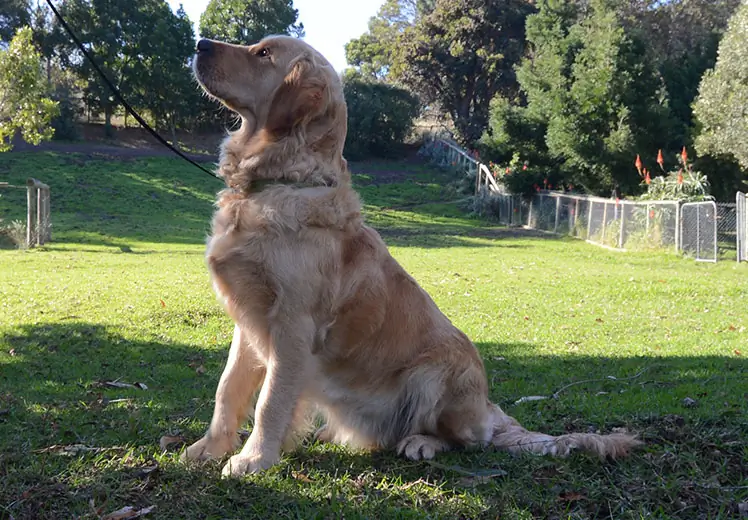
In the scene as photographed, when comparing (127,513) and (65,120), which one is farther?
(65,120)

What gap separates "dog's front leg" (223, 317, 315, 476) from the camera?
337 centimetres

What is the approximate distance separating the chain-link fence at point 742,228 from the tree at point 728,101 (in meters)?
5.26

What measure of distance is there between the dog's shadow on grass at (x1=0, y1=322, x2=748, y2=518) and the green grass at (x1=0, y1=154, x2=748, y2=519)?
0.01 metres

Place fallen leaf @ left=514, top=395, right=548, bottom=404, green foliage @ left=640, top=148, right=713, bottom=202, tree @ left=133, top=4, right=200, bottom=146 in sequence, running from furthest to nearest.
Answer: tree @ left=133, top=4, right=200, bottom=146, green foliage @ left=640, top=148, right=713, bottom=202, fallen leaf @ left=514, top=395, right=548, bottom=404

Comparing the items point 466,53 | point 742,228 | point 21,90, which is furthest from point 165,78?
point 742,228

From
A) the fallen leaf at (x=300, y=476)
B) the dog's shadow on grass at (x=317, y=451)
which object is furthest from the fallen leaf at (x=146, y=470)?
the fallen leaf at (x=300, y=476)

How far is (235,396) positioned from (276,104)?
164cm

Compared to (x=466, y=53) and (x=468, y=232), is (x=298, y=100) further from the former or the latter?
(x=466, y=53)

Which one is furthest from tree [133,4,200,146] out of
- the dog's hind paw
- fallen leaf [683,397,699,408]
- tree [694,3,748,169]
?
the dog's hind paw

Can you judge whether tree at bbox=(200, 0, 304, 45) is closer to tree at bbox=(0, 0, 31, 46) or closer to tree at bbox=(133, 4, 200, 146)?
tree at bbox=(133, 4, 200, 146)

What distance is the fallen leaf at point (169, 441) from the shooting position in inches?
149

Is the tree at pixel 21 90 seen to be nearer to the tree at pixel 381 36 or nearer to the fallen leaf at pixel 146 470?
the fallen leaf at pixel 146 470

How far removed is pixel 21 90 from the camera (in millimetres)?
19516

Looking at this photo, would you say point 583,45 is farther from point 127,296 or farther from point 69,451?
point 69,451
